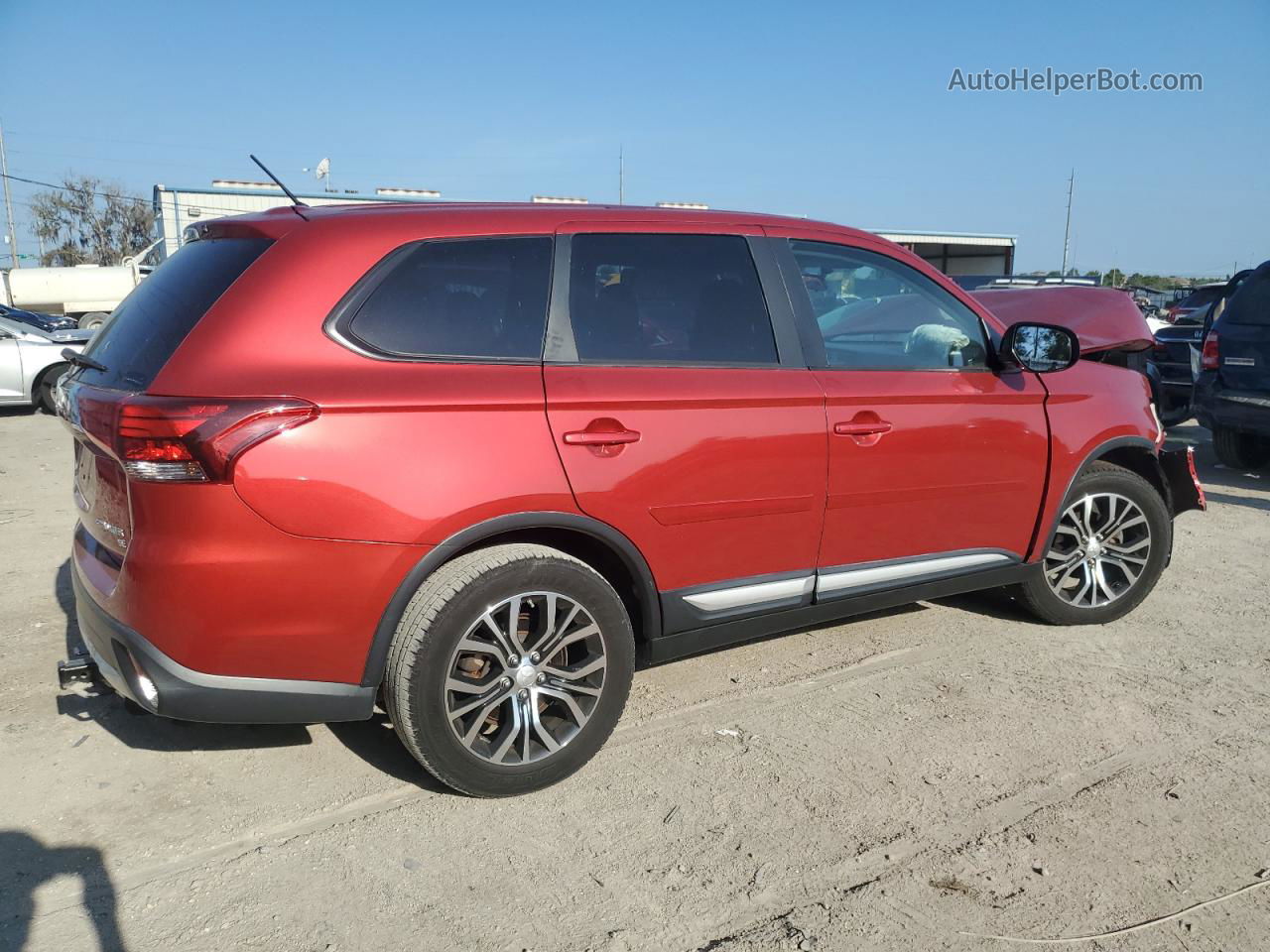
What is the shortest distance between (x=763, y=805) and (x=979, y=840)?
2.09 feet

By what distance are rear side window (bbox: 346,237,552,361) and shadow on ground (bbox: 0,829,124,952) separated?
1.65 meters

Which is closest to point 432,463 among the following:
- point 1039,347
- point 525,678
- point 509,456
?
point 509,456

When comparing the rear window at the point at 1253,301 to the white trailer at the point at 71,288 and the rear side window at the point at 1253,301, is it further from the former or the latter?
the white trailer at the point at 71,288

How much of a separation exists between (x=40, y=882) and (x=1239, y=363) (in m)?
8.61

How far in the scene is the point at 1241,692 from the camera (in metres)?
3.88

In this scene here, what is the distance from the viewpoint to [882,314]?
404cm

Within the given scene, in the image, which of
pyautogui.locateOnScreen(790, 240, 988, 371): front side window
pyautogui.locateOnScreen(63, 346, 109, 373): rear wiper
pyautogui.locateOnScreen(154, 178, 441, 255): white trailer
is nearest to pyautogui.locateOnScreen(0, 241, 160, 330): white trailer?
pyautogui.locateOnScreen(154, 178, 441, 255): white trailer

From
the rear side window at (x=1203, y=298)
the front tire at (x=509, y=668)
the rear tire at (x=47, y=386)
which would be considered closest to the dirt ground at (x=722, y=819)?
the front tire at (x=509, y=668)

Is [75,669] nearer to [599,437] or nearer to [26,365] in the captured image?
[599,437]

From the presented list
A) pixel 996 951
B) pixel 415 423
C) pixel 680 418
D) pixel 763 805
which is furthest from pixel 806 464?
pixel 996 951

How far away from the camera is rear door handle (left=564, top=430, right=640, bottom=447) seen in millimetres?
3037

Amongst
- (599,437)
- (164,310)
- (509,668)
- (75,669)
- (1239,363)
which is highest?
(164,310)

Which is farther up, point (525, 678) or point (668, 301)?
point (668, 301)

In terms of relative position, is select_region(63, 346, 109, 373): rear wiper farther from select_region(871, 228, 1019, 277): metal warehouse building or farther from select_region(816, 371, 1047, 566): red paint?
select_region(871, 228, 1019, 277): metal warehouse building
